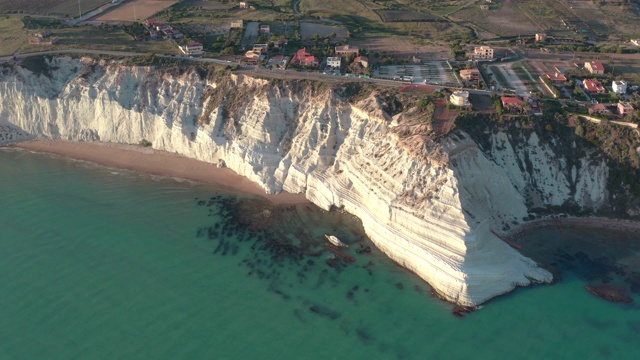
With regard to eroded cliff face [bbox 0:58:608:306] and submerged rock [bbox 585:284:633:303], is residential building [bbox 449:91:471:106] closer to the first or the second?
eroded cliff face [bbox 0:58:608:306]

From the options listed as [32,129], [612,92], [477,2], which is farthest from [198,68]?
[477,2]

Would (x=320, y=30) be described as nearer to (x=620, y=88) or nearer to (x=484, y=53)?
(x=484, y=53)

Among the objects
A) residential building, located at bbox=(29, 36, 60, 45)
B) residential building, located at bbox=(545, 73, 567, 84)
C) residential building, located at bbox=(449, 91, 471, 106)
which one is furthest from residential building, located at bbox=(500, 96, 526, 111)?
residential building, located at bbox=(29, 36, 60, 45)

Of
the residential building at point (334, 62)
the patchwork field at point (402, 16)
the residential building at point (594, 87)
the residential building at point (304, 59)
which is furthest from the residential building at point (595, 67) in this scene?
the residential building at point (304, 59)

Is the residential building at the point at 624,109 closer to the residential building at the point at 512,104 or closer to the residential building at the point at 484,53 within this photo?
the residential building at the point at 512,104

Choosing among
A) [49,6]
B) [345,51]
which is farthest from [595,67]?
[49,6]
